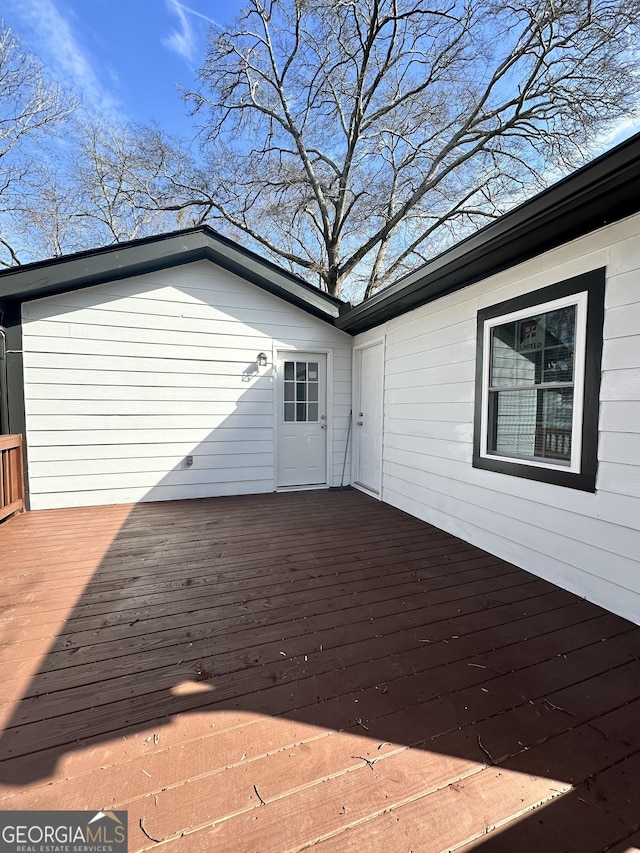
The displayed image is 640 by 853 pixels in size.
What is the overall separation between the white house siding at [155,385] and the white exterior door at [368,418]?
69cm

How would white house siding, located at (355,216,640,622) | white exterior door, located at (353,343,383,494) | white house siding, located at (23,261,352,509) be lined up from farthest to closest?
white exterior door, located at (353,343,383,494)
white house siding, located at (23,261,352,509)
white house siding, located at (355,216,640,622)

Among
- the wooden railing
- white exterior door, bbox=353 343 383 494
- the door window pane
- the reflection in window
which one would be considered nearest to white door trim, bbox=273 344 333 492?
the door window pane

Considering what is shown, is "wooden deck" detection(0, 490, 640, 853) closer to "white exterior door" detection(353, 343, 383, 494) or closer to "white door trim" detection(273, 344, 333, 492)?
"white exterior door" detection(353, 343, 383, 494)

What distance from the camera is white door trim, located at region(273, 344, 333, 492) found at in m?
5.15

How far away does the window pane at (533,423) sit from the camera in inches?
103

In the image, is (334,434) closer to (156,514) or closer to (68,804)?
(156,514)

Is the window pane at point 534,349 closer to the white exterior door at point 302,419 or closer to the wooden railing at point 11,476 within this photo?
the white exterior door at point 302,419

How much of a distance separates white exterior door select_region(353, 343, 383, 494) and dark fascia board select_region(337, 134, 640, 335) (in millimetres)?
1388

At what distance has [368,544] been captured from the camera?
3318 millimetres

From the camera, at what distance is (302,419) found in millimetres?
5414

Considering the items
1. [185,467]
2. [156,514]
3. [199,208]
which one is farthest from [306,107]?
[156,514]

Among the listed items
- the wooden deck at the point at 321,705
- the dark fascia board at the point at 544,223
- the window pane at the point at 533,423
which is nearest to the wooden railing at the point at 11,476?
the wooden deck at the point at 321,705

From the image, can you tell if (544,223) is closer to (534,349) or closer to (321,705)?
(534,349)

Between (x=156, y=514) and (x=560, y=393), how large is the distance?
156 inches
